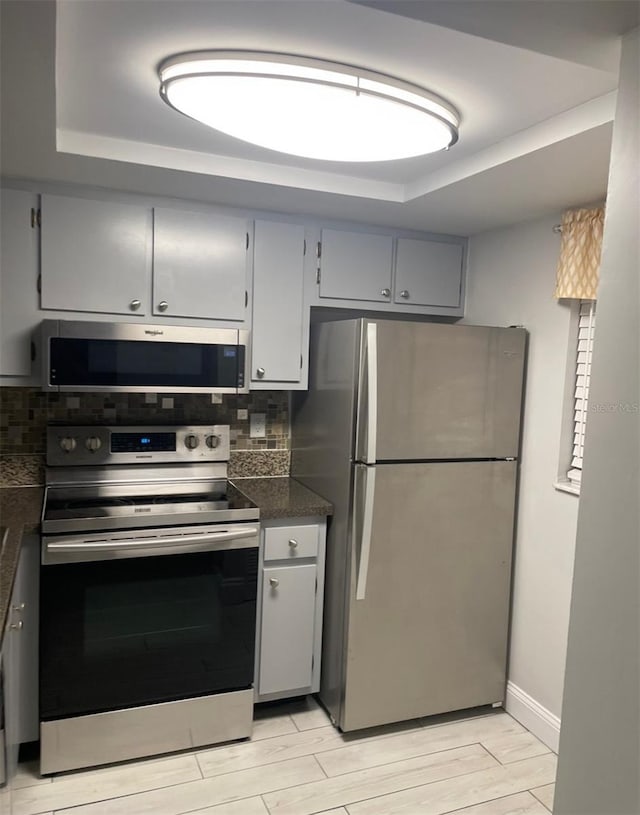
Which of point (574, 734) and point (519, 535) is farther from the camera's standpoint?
point (519, 535)

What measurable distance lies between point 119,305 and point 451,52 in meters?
1.60

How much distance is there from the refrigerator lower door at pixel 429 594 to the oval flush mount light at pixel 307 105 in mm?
1226

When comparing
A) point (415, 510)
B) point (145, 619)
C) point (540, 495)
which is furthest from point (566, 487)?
point (145, 619)

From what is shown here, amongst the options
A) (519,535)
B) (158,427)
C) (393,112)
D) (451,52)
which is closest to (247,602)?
(158,427)

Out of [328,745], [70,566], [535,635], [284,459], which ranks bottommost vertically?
[328,745]

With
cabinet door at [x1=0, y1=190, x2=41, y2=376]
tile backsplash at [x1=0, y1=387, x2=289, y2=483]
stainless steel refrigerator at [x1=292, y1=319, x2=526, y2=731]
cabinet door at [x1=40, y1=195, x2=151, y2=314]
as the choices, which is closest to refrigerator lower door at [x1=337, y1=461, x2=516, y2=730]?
stainless steel refrigerator at [x1=292, y1=319, x2=526, y2=731]

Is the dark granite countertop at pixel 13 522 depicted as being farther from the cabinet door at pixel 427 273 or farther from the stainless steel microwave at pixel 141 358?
the cabinet door at pixel 427 273

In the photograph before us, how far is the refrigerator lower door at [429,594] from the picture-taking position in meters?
2.59

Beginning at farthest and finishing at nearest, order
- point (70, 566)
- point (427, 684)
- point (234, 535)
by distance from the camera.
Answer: point (427, 684) → point (234, 535) → point (70, 566)

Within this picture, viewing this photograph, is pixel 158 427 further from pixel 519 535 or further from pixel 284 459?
pixel 519 535

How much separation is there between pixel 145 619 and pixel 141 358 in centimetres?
100

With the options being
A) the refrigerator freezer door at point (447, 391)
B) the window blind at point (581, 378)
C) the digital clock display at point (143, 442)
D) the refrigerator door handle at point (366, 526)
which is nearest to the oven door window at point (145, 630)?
the refrigerator door handle at point (366, 526)

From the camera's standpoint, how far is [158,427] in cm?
284

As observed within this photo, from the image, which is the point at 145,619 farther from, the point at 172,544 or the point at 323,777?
the point at 323,777
